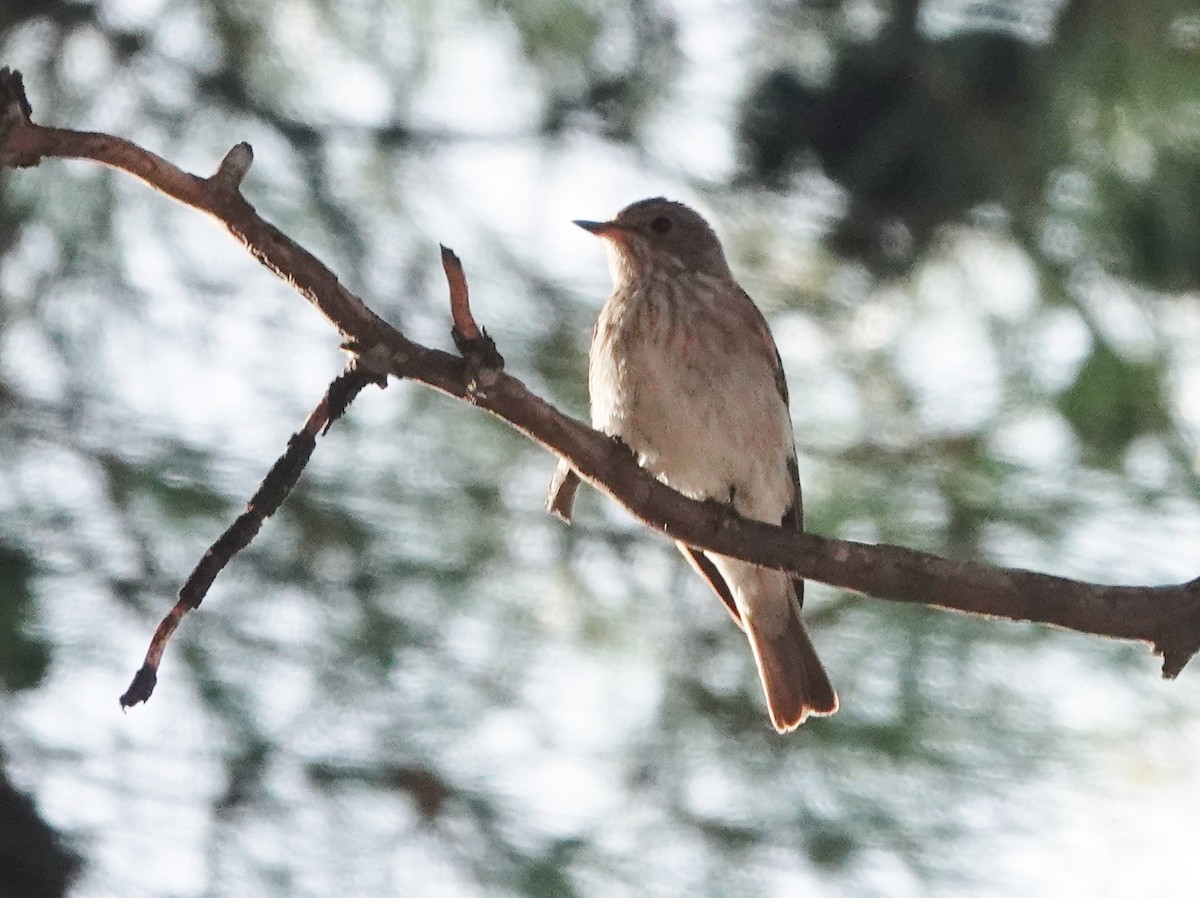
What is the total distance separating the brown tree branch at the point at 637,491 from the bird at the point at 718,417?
34.0 inches

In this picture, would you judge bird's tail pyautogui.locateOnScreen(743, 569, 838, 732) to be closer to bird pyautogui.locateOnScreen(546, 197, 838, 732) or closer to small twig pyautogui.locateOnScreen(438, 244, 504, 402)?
bird pyautogui.locateOnScreen(546, 197, 838, 732)

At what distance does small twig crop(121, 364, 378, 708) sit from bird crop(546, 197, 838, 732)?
4.58 ft

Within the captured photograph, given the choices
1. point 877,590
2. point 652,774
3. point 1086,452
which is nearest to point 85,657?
point 652,774

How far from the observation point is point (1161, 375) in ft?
14.4

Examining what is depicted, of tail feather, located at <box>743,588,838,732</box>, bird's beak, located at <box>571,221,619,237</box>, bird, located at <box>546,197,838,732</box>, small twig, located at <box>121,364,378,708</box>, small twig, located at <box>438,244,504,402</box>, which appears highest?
bird's beak, located at <box>571,221,619,237</box>

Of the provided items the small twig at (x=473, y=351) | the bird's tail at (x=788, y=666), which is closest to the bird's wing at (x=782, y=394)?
the bird's tail at (x=788, y=666)

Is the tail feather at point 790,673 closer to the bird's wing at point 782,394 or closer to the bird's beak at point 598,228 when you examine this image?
the bird's wing at point 782,394

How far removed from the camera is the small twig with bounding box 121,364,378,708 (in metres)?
2.42

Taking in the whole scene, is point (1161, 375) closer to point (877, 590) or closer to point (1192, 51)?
point (1192, 51)

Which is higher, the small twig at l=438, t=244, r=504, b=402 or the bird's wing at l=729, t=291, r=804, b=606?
the bird's wing at l=729, t=291, r=804, b=606

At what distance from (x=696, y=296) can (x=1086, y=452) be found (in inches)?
44.4

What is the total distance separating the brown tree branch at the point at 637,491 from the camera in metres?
2.41

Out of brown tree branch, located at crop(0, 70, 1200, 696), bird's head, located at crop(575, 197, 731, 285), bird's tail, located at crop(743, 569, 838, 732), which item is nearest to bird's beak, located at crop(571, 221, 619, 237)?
bird's head, located at crop(575, 197, 731, 285)

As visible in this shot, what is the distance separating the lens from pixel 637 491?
9.41 feet
